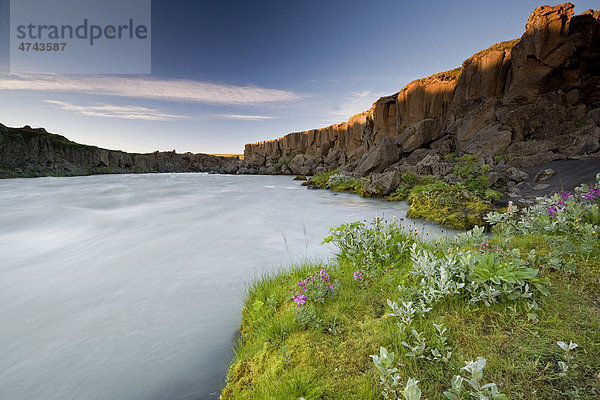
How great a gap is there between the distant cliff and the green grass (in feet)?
164

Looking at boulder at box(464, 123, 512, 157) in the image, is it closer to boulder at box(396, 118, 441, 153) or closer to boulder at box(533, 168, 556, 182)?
boulder at box(396, 118, 441, 153)

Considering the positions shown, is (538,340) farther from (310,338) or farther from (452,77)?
(452,77)

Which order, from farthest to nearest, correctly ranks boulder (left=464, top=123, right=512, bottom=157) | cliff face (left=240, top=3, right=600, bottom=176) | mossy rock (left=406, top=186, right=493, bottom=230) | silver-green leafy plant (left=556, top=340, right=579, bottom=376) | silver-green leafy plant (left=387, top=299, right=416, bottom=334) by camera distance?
boulder (left=464, top=123, right=512, bottom=157), cliff face (left=240, top=3, right=600, bottom=176), mossy rock (left=406, top=186, right=493, bottom=230), silver-green leafy plant (left=387, top=299, right=416, bottom=334), silver-green leafy plant (left=556, top=340, right=579, bottom=376)

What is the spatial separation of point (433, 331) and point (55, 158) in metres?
64.3

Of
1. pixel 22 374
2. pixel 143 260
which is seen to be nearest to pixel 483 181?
pixel 143 260

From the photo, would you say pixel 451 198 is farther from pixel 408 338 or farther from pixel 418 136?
pixel 418 136

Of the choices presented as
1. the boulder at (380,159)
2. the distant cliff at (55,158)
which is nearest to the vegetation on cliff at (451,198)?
the boulder at (380,159)

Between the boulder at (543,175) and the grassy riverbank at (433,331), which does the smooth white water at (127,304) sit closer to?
the grassy riverbank at (433,331)

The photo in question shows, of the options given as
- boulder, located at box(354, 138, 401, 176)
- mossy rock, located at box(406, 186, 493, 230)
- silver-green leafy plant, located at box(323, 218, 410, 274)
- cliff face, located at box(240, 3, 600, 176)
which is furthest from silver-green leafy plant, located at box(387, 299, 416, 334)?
boulder, located at box(354, 138, 401, 176)

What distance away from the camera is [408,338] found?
1815mm

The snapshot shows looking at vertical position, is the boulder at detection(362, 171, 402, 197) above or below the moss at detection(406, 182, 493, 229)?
above

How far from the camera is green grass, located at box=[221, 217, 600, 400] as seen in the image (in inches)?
57.8

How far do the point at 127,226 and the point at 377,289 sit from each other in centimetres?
802

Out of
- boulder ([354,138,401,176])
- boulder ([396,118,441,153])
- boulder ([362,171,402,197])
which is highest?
boulder ([396,118,441,153])
